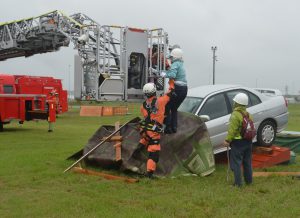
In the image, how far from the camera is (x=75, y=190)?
290 inches

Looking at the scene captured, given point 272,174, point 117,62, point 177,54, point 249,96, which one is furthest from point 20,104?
point 272,174

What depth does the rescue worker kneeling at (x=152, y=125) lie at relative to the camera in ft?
26.9

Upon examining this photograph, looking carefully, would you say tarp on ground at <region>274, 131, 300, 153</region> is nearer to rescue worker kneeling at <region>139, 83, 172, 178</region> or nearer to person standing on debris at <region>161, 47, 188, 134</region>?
person standing on debris at <region>161, 47, 188, 134</region>

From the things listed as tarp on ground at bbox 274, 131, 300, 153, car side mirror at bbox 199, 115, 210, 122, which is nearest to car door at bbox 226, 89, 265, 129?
car side mirror at bbox 199, 115, 210, 122

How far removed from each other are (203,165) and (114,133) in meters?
1.78

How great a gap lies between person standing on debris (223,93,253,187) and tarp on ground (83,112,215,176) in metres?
0.84

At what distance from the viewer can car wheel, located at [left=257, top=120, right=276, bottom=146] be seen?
10.4m

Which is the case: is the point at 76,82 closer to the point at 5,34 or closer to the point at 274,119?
the point at 274,119

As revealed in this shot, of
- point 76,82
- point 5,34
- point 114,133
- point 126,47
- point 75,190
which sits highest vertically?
point 5,34

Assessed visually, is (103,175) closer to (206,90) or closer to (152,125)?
(152,125)

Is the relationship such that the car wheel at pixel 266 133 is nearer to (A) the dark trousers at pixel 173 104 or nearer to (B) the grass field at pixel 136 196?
(B) the grass field at pixel 136 196

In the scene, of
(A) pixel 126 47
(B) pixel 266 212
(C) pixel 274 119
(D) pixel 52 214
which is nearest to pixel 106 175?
(D) pixel 52 214

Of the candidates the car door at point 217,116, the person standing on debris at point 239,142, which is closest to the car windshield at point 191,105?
the car door at point 217,116

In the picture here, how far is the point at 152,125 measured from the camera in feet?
A: 27.2
